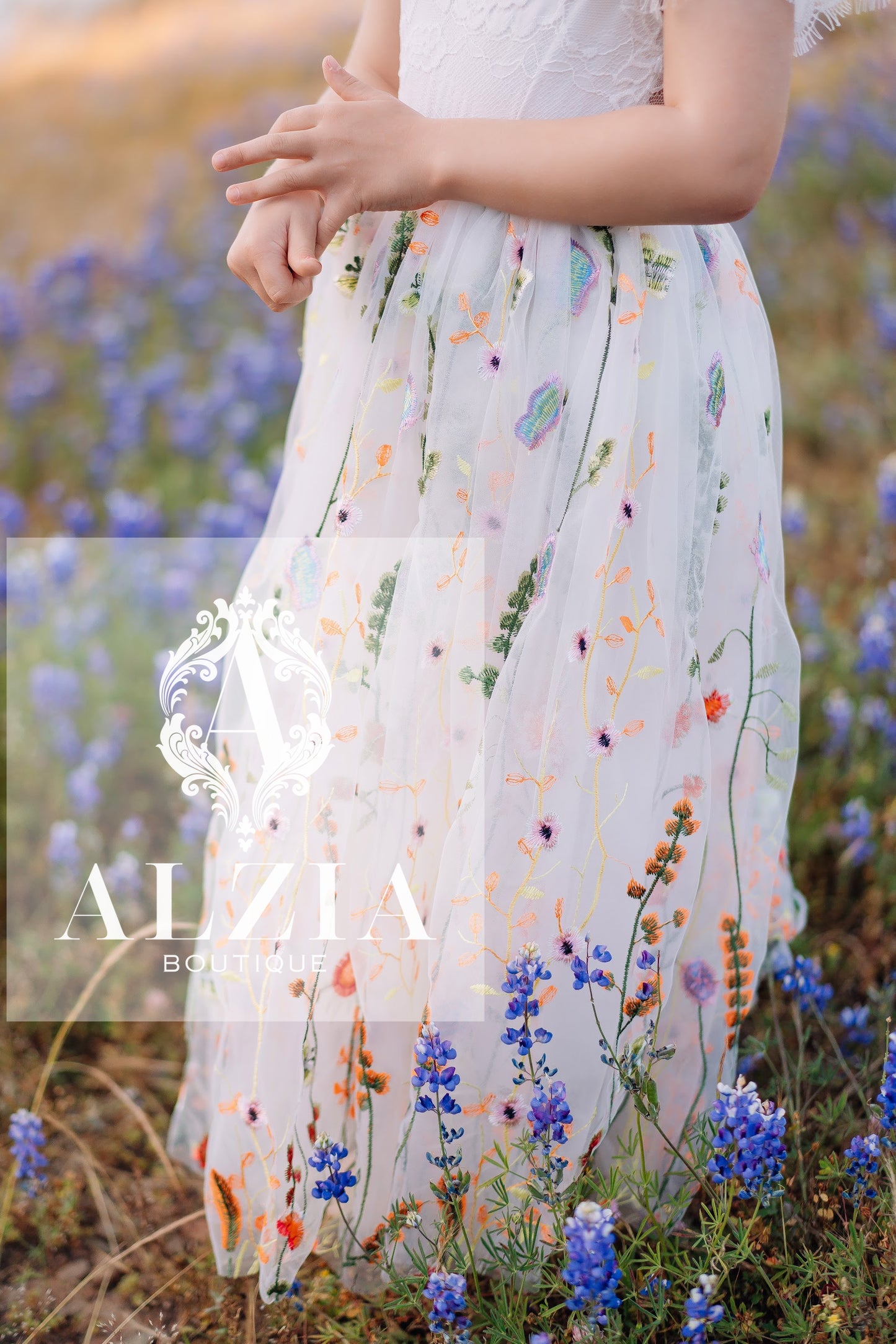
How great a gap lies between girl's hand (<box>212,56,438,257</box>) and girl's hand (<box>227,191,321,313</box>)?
2 cm

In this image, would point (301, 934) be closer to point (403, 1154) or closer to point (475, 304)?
point (403, 1154)

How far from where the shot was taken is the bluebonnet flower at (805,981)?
128 centimetres

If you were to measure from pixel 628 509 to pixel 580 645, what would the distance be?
5.7 inches

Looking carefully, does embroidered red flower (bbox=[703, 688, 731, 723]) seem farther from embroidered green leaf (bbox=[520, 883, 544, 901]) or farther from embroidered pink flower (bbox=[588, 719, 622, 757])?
embroidered green leaf (bbox=[520, 883, 544, 901])

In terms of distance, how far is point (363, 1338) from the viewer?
112 cm

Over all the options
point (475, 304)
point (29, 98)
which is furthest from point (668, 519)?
point (29, 98)

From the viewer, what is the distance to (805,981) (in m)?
1.28

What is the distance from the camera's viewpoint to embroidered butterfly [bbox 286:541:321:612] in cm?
115

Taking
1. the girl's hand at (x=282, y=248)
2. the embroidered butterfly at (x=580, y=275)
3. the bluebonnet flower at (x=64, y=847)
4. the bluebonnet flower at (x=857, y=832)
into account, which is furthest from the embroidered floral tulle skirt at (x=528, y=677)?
the bluebonnet flower at (x=64, y=847)

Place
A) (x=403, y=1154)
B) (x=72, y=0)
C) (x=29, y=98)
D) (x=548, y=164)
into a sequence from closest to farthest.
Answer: (x=548, y=164), (x=403, y=1154), (x=29, y=98), (x=72, y=0)

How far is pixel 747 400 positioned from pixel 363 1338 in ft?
3.62

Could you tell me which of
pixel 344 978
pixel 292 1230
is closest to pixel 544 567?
pixel 344 978

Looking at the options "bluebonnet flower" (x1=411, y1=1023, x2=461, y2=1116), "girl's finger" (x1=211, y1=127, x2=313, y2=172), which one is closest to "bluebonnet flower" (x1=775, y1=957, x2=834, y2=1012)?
"bluebonnet flower" (x1=411, y1=1023, x2=461, y2=1116)

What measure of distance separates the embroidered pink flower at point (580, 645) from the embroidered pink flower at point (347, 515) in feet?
0.89
